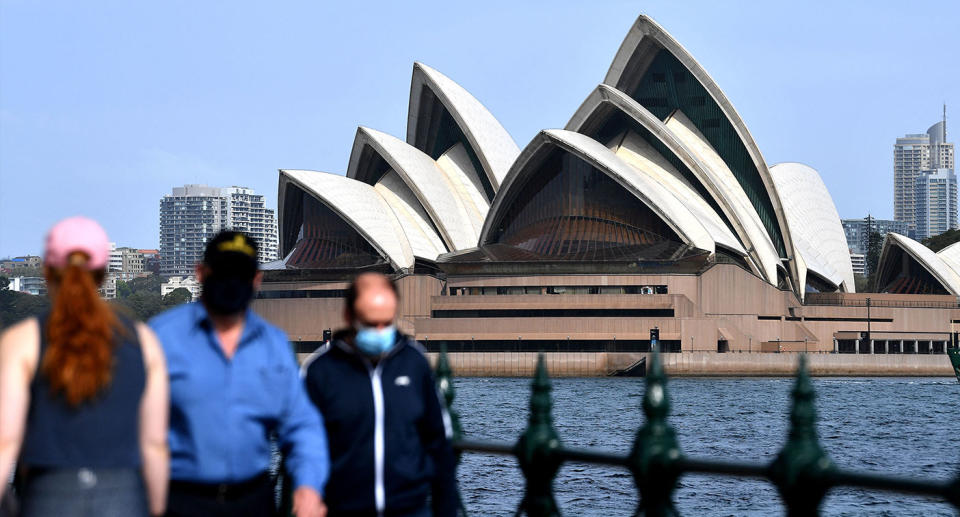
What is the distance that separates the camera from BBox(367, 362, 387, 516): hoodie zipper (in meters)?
4.39

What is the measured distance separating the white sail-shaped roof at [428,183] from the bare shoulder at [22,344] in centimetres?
5998

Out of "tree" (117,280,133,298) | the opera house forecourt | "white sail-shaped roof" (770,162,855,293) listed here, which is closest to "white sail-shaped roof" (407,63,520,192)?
the opera house forecourt

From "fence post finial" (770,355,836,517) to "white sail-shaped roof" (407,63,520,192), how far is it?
197ft

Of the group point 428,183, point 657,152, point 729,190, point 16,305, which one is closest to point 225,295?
point 657,152

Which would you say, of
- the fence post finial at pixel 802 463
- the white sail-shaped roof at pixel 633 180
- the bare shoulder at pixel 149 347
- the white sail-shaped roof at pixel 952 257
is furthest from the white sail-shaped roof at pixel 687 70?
the bare shoulder at pixel 149 347

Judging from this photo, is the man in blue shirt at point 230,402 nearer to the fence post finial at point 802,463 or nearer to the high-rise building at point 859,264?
the fence post finial at point 802,463

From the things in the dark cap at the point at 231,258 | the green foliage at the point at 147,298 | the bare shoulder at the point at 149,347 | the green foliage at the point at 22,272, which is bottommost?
the bare shoulder at the point at 149,347

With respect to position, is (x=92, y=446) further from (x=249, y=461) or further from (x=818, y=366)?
(x=818, y=366)

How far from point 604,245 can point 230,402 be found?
55003mm

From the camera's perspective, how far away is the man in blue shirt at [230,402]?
389 cm

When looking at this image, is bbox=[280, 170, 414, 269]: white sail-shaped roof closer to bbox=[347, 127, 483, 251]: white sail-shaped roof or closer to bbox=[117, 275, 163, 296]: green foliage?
bbox=[347, 127, 483, 251]: white sail-shaped roof

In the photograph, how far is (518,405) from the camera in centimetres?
3469

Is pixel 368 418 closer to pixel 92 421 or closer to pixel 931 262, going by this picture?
pixel 92 421

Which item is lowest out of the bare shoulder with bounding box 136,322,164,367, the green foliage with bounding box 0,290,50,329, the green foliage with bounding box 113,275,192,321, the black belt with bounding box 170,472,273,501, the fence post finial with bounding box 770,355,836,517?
the black belt with bounding box 170,472,273,501
